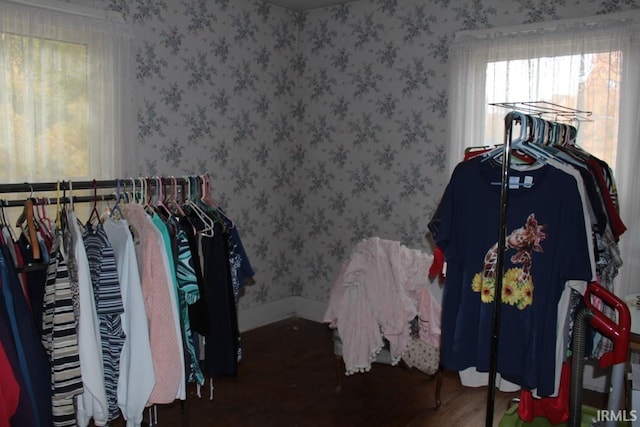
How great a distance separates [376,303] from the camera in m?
3.14

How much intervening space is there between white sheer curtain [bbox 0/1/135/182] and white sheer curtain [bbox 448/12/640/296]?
7.50ft

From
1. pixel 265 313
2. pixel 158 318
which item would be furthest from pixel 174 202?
pixel 265 313

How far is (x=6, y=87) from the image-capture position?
3041 mm

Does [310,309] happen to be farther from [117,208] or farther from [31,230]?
[31,230]

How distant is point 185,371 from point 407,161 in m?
2.44

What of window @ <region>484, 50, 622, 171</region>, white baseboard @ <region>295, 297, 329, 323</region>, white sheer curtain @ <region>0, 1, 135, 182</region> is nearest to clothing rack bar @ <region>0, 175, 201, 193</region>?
white sheer curtain @ <region>0, 1, 135, 182</region>

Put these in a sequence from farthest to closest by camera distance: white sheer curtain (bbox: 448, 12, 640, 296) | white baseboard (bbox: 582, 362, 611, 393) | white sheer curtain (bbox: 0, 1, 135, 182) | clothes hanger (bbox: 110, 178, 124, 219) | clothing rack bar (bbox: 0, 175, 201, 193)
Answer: white baseboard (bbox: 582, 362, 611, 393), white sheer curtain (bbox: 448, 12, 640, 296), white sheer curtain (bbox: 0, 1, 135, 182), clothes hanger (bbox: 110, 178, 124, 219), clothing rack bar (bbox: 0, 175, 201, 193)

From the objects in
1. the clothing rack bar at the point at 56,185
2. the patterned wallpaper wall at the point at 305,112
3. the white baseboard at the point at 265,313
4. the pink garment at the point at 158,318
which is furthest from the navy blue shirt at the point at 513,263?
the white baseboard at the point at 265,313

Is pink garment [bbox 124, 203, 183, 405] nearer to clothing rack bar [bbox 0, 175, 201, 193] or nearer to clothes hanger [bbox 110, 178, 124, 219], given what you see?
clothes hanger [bbox 110, 178, 124, 219]

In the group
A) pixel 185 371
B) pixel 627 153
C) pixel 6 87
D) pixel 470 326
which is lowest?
pixel 185 371

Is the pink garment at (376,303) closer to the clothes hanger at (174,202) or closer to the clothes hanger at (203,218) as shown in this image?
the clothes hanger at (203,218)

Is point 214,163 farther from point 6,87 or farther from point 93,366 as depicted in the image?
point 93,366

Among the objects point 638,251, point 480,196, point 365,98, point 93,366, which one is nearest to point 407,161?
point 365,98

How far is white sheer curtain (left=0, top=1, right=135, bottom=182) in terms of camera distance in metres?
3.07
